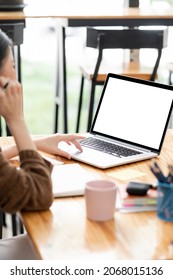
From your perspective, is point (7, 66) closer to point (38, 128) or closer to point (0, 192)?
point (0, 192)

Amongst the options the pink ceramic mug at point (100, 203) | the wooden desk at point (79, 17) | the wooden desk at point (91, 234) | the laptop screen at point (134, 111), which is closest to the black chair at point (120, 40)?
the wooden desk at point (79, 17)

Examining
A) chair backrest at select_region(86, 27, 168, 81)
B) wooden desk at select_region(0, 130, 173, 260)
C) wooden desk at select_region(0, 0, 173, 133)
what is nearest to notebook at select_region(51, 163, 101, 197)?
wooden desk at select_region(0, 130, 173, 260)

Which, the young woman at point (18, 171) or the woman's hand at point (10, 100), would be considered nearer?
the young woman at point (18, 171)

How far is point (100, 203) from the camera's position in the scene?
1543 millimetres

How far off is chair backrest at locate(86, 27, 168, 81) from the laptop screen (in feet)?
4.97

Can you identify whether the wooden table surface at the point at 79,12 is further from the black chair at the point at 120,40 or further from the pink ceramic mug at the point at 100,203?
the pink ceramic mug at the point at 100,203

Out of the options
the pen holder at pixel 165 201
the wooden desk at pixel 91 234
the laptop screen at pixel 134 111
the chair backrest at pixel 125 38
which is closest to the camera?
the wooden desk at pixel 91 234

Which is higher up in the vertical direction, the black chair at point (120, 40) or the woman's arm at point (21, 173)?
the woman's arm at point (21, 173)

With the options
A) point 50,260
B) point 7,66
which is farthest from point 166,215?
point 7,66

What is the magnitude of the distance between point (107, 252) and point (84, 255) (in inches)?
2.1

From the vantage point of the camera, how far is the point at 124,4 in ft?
16.8

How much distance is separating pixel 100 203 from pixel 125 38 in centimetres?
236

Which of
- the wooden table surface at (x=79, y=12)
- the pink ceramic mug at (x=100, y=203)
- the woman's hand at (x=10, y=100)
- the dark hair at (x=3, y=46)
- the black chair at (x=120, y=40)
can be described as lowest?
the black chair at (x=120, y=40)

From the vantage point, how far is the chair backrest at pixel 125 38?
3736 millimetres
